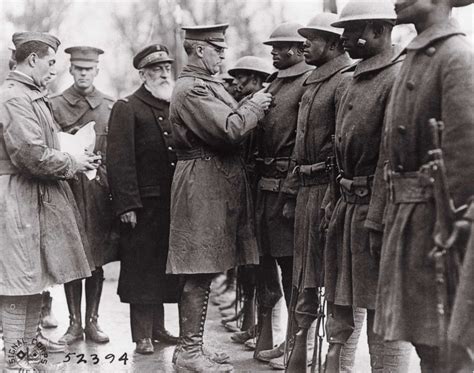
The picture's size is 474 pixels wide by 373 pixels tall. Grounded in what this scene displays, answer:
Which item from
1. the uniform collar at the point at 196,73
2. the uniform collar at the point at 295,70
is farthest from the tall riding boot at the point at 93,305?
the uniform collar at the point at 295,70

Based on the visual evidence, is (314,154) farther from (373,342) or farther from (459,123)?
(459,123)

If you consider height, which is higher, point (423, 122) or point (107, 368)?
point (423, 122)

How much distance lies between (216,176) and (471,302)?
2829mm

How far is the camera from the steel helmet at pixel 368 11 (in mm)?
4207

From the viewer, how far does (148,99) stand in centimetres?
644

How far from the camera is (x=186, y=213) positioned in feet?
18.1

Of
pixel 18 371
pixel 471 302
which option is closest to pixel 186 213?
pixel 18 371

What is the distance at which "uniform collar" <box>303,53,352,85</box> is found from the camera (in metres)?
5.01

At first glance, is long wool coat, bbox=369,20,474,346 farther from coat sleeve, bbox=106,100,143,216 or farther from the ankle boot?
coat sleeve, bbox=106,100,143,216

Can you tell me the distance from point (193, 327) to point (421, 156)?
2.66 metres

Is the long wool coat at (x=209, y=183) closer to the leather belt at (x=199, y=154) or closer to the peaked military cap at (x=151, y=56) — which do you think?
the leather belt at (x=199, y=154)

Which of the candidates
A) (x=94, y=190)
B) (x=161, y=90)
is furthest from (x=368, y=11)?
(x=94, y=190)

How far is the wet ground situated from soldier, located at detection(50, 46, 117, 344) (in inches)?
9.4

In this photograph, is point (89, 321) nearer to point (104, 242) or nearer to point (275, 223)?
point (104, 242)
